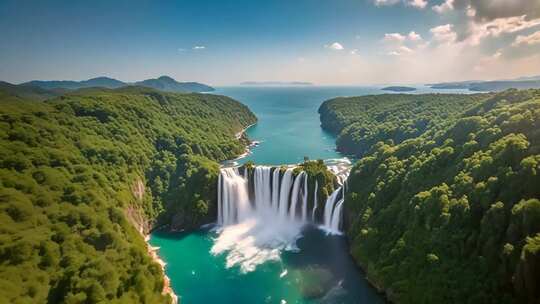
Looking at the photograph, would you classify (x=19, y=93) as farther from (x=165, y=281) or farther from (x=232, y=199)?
(x=165, y=281)

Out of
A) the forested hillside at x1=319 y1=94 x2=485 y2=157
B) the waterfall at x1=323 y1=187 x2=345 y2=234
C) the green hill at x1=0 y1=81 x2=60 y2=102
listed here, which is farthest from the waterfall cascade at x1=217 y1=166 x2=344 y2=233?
the green hill at x1=0 y1=81 x2=60 y2=102

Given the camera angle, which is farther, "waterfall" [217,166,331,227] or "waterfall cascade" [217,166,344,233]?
"waterfall" [217,166,331,227]

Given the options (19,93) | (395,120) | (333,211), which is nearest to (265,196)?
(333,211)

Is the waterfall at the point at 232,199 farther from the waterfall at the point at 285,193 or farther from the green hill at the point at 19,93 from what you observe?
the green hill at the point at 19,93

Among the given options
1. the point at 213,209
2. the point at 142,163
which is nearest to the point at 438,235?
the point at 213,209

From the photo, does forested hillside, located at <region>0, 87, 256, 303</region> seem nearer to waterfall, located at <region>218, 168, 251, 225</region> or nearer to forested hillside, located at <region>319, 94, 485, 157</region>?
waterfall, located at <region>218, 168, 251, 225</region>

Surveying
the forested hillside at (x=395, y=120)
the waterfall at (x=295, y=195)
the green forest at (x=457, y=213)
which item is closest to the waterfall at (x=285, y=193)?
the waterfall at (x=295, y=195)
